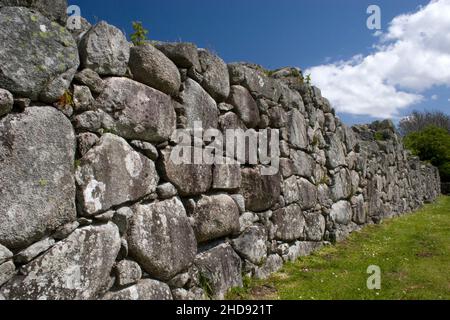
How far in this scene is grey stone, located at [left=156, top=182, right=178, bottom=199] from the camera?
12.3 feet

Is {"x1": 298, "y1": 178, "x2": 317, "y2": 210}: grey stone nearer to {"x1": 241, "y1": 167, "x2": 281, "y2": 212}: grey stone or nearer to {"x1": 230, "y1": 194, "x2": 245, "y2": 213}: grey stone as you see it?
{"x1": 241, "y1": 167, "x2": 281, "y2": 212}: grey stone

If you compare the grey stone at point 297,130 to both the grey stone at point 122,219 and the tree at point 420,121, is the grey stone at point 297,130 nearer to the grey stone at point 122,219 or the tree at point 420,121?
the grey stone at point 122,219

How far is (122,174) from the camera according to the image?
328cm

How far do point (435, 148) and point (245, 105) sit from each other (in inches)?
1046

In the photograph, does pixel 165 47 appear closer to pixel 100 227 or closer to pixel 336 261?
pixel 100 227

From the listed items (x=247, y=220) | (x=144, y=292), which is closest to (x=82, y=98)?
(x=144, y=292)

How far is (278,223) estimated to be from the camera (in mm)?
5965

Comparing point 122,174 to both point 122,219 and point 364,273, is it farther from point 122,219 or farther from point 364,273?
point 364,273

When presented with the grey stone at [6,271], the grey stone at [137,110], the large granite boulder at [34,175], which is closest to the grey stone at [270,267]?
the grey stone at [137,110]

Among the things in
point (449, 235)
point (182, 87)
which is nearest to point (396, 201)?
point (449, 235)

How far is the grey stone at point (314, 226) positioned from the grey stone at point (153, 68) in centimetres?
408

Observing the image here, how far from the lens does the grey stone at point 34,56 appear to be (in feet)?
8.21
